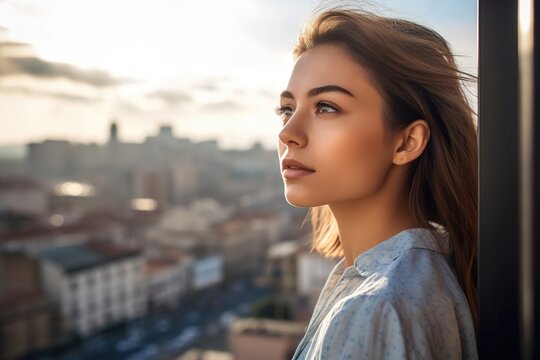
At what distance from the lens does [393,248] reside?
456mm

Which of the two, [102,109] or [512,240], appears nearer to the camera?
[512,240]

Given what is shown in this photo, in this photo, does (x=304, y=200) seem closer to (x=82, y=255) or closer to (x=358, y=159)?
(x=358, y=159)

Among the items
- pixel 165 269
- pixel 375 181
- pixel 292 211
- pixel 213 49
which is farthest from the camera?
pixel 292 211

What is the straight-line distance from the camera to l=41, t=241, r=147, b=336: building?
1032 centimetres

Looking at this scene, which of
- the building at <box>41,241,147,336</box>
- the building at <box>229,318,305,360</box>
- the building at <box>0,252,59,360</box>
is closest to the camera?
the building at <box>229,318,305,360</box>

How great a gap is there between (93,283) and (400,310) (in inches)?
435

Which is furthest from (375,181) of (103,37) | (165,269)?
(165,269)

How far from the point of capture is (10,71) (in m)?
7.85

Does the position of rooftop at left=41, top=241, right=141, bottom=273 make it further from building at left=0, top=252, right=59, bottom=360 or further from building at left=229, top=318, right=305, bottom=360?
building at left=229, top=318, right=305, bottom=360

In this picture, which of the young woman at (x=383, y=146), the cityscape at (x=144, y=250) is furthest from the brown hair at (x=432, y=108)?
the cityscape at (x=144, y=250)

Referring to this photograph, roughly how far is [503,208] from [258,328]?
631 cm

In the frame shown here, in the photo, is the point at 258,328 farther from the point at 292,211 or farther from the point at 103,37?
the point at 292,211

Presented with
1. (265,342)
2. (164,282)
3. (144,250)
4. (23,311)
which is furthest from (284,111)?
(164,282)

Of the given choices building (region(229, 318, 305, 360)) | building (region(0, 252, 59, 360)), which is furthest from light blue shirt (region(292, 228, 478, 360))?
building (region(0, 252, 59, 360))
